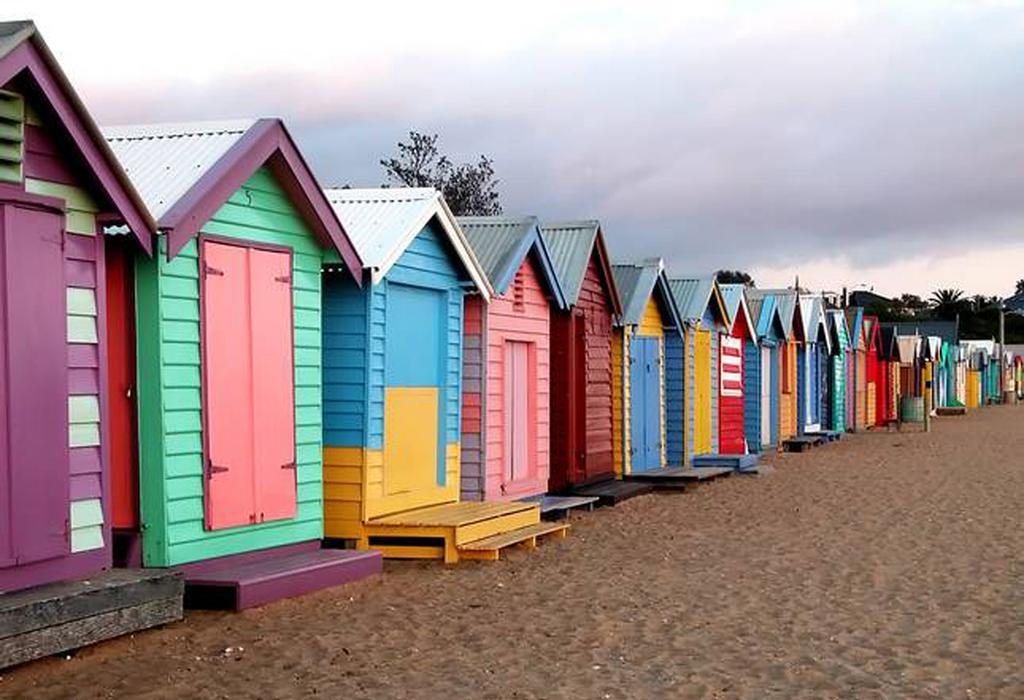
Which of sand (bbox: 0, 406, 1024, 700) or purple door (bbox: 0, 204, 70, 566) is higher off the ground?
purple door (bbox: 0, 204, 70, 566)

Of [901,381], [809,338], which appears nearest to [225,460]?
[809,338]

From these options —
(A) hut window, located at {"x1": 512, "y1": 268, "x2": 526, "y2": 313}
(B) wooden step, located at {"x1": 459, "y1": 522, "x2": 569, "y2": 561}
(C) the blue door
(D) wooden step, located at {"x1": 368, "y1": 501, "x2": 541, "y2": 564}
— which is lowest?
(B) wooden step, located at {"x1": 459, "y1": 522, "x2": 569, "y2": 561}

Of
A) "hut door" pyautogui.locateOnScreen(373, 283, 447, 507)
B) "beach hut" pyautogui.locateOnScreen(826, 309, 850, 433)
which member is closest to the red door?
"hut door" pyautogui.locateOnScreen(373, 283, 447, 507)

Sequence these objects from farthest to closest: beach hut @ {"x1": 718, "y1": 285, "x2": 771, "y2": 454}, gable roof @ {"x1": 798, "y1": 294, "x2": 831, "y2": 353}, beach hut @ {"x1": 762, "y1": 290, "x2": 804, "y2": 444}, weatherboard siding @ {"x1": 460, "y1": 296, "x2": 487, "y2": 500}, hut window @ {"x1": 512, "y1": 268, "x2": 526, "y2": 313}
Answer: gable roof @ {"x1": 798, "y1": 294, "x2": 831, "y2": 353}
beach hut @ {"x1": 762, "y1": 290, "x2": 804, "y2": 444}
beach hut @ {"x1": 718, "y1": 285, "x2": 771, "y2": 454}
hut window @ {"x1": 512, "y1": 268, "x2": 526, "y2": 313}
weatherboard siding @ {"x1": 460, "y1": 296, "x2": 487, "y2": 500}

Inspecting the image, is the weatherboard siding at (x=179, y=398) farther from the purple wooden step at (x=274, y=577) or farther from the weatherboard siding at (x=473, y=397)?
the weatherboard siding at (x=473, y=397)

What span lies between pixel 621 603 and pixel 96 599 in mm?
4124

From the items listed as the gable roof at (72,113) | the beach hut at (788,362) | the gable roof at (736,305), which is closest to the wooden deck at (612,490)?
the gable roof at (736,305)

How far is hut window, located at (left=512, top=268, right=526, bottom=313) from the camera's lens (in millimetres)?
15305

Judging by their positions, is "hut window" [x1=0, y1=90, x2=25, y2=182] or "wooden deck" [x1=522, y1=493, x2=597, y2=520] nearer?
"hut window" [x1=0, y1=90, x2=25, y2=182]

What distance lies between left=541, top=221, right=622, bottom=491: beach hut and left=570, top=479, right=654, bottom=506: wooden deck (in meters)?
0.11

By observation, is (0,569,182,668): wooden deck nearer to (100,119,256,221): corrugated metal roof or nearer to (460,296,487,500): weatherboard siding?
(100,119,256,221): corrugated metal roof

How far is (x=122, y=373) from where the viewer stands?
8.99 meters

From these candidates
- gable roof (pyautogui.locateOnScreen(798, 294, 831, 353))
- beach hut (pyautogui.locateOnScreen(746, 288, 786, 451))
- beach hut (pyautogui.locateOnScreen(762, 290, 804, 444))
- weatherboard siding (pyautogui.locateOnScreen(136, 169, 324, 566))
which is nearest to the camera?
weatherboard siding (pyautogui.locateOnScreen(136, 169, 324, 566))

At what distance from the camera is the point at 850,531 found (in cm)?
1466
